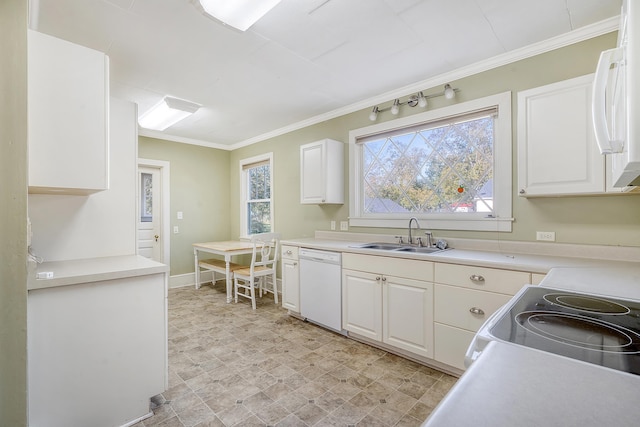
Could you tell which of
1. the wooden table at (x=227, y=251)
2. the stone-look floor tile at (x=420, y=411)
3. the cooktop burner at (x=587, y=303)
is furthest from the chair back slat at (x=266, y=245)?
the cooktop burner at (x=587, y=303)

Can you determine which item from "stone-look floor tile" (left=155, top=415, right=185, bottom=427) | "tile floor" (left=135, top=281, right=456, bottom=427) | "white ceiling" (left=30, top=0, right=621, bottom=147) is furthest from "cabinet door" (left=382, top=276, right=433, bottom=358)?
"white ceiling" (left=30, top=0, right=621, bottom=147)

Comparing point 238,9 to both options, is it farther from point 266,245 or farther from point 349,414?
point 266,245

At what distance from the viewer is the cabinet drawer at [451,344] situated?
2164 mm

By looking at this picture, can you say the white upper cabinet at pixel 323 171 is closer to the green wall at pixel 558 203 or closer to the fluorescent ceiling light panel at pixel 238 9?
the green wall at pixel 558 203

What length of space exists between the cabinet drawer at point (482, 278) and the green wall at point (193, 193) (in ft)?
13.8

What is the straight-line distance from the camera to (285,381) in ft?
7.27

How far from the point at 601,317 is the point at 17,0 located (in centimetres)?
251

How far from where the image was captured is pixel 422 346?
2.38 metres

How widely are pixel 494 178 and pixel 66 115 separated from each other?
3019 mm

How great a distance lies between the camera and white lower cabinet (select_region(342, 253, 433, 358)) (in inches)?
93.3

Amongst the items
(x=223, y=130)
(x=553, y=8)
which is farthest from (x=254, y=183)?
(x=553, y=8)

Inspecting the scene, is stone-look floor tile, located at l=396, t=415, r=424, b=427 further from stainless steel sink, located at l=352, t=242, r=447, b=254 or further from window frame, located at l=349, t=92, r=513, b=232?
window frame, located at l=349, t=92, r=513, b=232

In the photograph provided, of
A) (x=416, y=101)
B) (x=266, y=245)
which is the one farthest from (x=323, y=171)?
(x=266, y=245)

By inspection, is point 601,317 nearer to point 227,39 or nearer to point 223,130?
point 227,39
